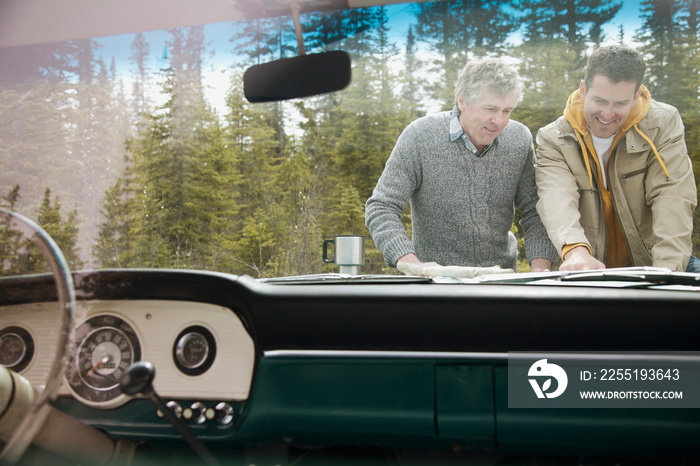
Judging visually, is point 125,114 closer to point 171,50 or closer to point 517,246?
point 171,50

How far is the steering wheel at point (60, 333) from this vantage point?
71 cm

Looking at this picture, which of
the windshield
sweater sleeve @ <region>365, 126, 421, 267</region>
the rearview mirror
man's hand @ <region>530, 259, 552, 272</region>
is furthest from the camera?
sweater sleeve @ <region>365, 126, 421, 267</region>

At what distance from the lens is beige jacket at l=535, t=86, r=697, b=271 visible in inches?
66.0

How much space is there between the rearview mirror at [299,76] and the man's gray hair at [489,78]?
683mm

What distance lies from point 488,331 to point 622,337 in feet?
0.65

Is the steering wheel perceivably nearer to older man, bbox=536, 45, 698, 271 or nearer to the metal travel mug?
the metal travel mug

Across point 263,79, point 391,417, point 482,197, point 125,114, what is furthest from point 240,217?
point 391,417

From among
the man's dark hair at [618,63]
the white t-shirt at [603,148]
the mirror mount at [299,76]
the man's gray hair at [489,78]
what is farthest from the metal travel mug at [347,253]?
the man's dark hair at [618,63]

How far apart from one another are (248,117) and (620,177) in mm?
1433

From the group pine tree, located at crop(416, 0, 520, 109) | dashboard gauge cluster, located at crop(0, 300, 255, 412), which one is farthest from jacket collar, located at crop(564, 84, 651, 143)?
dashboard gauge cluster, located at crop(0, 300, 255, 412)

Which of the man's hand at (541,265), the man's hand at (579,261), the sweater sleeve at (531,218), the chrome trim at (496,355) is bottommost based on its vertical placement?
the chrome trim at (496,355)

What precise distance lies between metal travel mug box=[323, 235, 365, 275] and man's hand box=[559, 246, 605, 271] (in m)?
0.59

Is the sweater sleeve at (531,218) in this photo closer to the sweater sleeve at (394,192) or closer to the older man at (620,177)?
the older man at (620,177)

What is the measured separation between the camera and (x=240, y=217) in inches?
83.0
